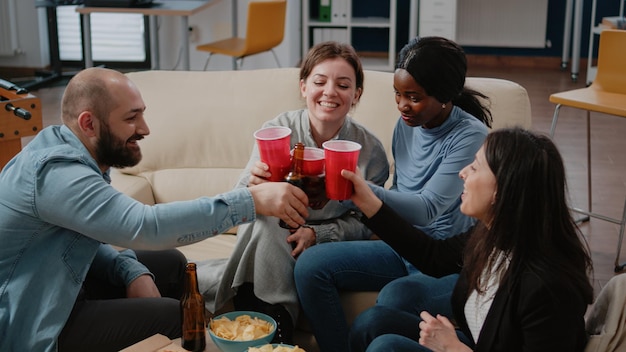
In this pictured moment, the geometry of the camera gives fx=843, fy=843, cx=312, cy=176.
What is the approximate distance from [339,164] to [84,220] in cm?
62

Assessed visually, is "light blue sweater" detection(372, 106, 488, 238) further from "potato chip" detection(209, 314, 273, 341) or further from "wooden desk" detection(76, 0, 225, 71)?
"wooden desk" detection(76, 0, 225, 71)

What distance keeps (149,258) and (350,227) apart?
0.63m

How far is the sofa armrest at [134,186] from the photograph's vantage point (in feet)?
9.80

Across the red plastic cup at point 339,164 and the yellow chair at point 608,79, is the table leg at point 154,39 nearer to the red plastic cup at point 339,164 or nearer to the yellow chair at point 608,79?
the yellow chair at point 608,79

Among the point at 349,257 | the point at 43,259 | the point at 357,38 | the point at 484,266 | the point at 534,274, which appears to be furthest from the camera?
the point at 357,38

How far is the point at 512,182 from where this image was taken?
181 cm

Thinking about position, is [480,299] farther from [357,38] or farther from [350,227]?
[357,38]

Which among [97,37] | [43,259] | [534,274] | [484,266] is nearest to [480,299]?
[484,266]

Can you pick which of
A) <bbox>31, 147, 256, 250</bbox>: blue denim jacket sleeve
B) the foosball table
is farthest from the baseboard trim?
<bbox>31, 147, 256, 250</bbox>: blue denim jacket sleeve

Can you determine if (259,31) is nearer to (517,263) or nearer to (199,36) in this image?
(199,36)

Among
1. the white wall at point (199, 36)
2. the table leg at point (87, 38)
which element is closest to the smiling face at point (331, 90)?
the table leg at point (87, 38)

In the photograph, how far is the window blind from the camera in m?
7.73

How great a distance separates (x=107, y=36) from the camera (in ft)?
25.6

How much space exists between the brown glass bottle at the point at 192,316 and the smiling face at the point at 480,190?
0.68 m
